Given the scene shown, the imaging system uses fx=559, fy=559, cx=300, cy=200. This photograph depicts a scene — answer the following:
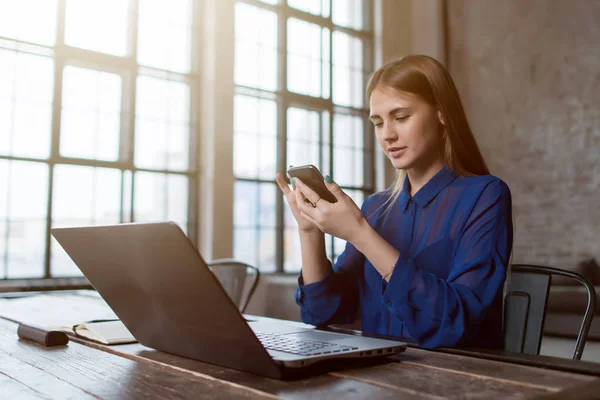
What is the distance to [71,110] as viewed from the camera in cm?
490

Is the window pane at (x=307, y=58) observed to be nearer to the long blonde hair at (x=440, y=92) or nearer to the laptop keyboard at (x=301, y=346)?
the long blonde hair at (x=440, y=92)

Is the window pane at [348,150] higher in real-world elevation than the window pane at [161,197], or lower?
higher

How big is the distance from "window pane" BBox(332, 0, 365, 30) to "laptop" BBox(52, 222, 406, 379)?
6.46 metres

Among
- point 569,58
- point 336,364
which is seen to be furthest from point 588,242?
point 336,364

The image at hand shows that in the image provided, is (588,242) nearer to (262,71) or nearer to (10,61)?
(262,71)

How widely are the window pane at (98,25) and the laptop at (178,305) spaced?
4.59 m

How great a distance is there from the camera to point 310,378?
0.72 m

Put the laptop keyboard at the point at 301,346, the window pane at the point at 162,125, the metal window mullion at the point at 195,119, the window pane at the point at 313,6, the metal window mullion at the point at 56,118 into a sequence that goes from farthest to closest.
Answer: the window pane at the point at 313,6
the metal window mullion at the point at 195,119
the window pane at the point at 162,125
the metal window mullion at the point at 56,118
the laptop keyboard at the point at 301,346

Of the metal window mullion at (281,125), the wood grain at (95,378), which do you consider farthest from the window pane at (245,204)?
the wood grain at (95,378)

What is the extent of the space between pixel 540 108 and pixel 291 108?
9.61 feet

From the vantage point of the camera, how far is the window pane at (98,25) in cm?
497

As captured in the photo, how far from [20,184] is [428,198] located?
4.14 metres

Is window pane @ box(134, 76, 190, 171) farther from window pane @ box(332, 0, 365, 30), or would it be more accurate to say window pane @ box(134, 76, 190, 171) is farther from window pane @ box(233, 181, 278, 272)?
window pane @ box(332, 0, 365, 30)

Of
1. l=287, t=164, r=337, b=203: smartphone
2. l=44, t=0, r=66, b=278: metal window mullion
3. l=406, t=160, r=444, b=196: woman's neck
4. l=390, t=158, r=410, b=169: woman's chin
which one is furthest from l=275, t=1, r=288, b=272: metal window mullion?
l=287, t=164, r=337, b=203: smartphone
